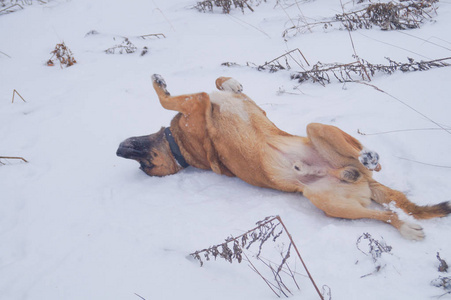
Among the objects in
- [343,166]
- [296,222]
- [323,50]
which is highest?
[323,50]

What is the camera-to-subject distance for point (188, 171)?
11.2 feet

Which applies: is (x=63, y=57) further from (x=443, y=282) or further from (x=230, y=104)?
(x=443, y=282)

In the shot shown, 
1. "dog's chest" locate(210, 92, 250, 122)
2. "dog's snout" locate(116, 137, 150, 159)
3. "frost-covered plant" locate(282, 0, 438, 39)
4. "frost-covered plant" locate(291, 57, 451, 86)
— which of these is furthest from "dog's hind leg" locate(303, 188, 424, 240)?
"frost-covered plant" locate(282, 0, 438, 39)

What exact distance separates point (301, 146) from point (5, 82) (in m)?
4.98

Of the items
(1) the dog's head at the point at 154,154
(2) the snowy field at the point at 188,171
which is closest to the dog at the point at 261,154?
(1) the dog's head at the point at 154,154

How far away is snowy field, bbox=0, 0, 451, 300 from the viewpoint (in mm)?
2100

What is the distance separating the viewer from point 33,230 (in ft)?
8.93

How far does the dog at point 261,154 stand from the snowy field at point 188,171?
13cm

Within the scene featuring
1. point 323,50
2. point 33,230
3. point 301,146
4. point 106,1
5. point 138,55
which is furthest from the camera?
Result: point 106,1

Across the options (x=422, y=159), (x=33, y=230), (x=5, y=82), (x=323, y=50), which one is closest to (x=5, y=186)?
(x=33, y=230)

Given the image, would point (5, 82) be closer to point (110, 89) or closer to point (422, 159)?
point (110, 89)

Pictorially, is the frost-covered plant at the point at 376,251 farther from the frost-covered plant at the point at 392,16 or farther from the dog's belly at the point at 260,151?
the frost-covered plant at the point at 392,16

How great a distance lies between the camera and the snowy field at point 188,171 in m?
2.10

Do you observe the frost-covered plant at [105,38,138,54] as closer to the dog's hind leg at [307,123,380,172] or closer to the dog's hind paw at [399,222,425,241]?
the dog's hind leg at [307,123,380,172]
